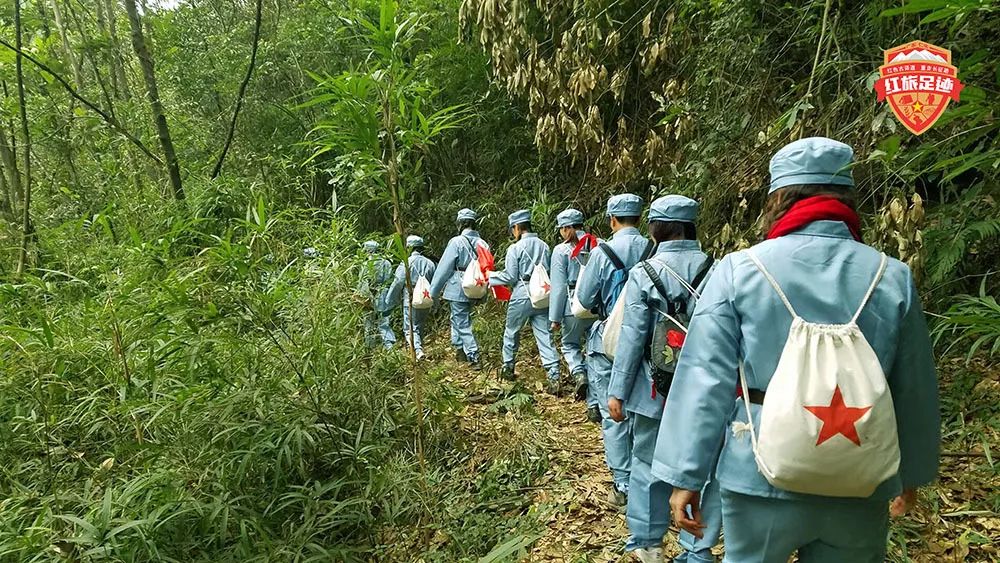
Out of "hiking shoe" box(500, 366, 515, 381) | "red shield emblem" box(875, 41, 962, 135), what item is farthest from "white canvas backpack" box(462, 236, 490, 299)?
"red shield emblem" box(875, 41, 962, 135)

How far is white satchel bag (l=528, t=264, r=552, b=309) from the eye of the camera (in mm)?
5596

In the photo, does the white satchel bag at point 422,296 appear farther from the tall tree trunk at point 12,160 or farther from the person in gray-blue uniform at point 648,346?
the tall tree trunk at point 12,160

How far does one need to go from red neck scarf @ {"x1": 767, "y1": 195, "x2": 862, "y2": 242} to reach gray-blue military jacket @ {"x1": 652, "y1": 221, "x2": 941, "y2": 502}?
2 cm

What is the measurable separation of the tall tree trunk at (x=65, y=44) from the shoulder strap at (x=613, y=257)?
8.43 m

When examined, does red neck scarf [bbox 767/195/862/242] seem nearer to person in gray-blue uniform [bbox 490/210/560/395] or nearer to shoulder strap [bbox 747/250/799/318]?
shoulder strap [bbox 747/250/799/318]

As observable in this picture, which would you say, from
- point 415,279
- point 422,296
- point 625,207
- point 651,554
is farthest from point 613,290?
point 415,279

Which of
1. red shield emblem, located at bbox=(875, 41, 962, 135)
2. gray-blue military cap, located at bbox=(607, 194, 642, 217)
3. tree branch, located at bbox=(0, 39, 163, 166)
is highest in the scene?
tree branch, located at bbox=(0, 39, 163, 166)

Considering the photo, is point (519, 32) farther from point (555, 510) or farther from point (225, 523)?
point (225, 523)

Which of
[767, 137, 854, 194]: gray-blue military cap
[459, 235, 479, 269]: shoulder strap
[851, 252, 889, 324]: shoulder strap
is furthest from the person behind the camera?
[459, 235, 479, 269]: shoulder strap

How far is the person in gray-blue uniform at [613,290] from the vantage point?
10.9ft

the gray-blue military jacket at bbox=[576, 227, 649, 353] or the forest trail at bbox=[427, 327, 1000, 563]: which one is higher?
the gray-blue military jacket at bbox=[576, 227, 649, 353]

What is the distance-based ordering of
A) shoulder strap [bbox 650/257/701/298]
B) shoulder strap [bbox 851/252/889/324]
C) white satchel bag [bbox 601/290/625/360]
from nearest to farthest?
shoulder strap [bbox 851/252/889/324]
shoulder strap [bbox 650/257/701/298]
white satchel bag [bbox 601/290/625/360]

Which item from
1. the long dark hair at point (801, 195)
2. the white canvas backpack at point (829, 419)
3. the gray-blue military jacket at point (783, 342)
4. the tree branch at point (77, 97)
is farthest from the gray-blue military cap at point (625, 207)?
the tree branch at point (77, 97)

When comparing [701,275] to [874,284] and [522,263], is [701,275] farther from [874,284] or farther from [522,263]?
[522,263]
